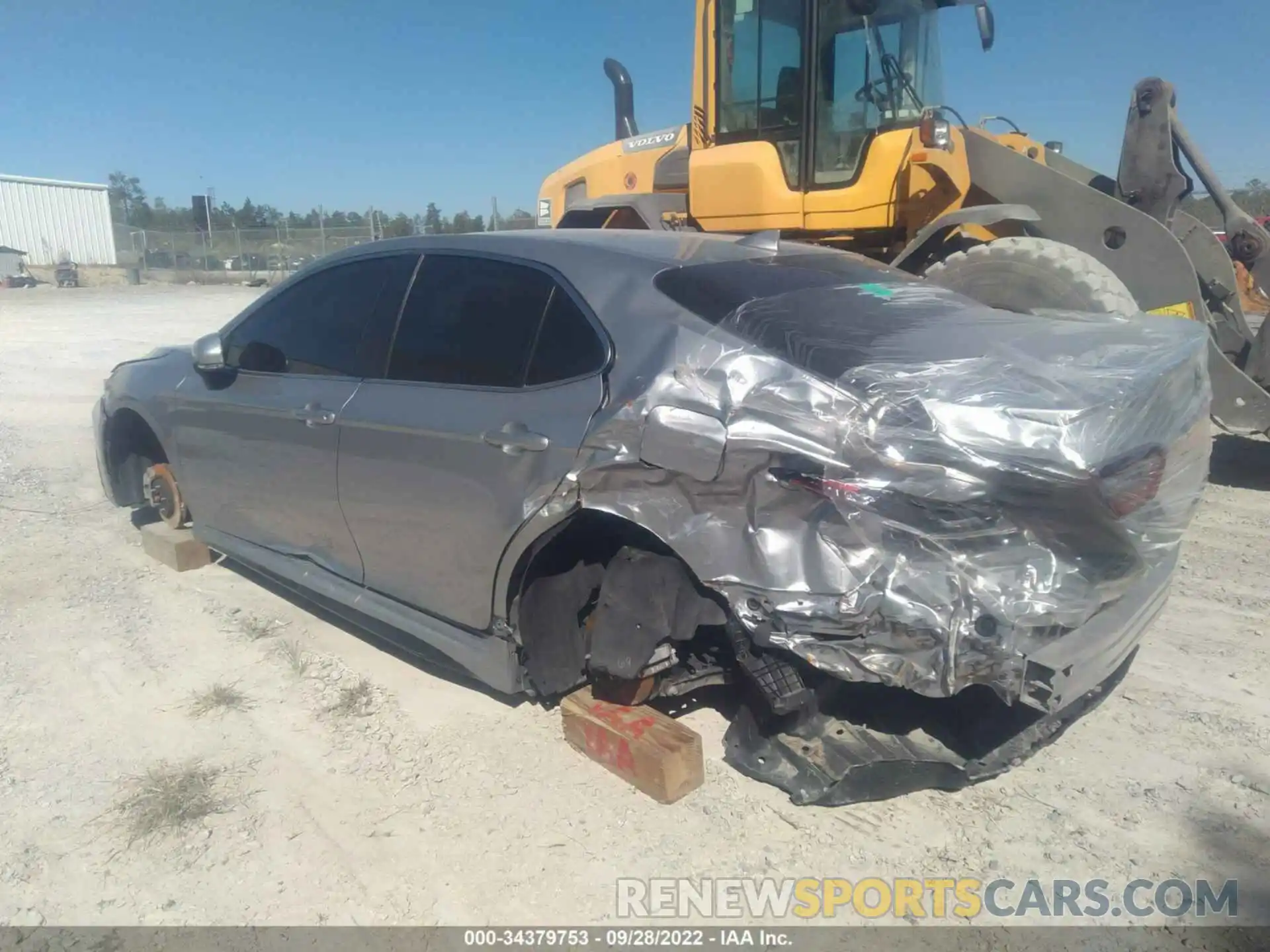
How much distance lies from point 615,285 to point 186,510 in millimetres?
3359

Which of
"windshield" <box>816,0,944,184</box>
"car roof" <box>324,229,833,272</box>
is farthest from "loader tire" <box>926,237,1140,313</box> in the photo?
"car roof" <box>324,229,833,272</box>

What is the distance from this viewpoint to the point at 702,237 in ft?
12.3

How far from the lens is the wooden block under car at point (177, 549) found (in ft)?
16.3

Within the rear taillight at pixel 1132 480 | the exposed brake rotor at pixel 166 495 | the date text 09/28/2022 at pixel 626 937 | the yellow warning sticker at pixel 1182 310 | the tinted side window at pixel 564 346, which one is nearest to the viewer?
the date text 09/28/2022 at pixel 626 937

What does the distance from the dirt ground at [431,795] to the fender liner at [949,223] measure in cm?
250

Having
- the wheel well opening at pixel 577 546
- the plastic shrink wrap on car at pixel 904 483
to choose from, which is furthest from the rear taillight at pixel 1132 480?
the wheel well opening at pixel 577 546

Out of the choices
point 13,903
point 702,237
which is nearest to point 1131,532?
point 702,237

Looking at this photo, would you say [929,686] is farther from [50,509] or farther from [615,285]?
[50,509]

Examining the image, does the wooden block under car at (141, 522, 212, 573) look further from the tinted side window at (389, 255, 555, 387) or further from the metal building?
the metal building

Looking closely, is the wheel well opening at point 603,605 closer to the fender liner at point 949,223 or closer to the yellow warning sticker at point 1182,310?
the fender liner at point 949,223

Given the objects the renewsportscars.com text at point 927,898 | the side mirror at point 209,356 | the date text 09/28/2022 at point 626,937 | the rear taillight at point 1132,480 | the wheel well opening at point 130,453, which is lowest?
the date text 09/28/2022 at point 626,937

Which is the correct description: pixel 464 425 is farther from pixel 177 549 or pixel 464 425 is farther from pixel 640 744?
pixel 177 549

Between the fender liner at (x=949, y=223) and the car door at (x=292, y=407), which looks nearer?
the car door at (x=292, y=407)

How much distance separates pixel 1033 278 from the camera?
209 inches
